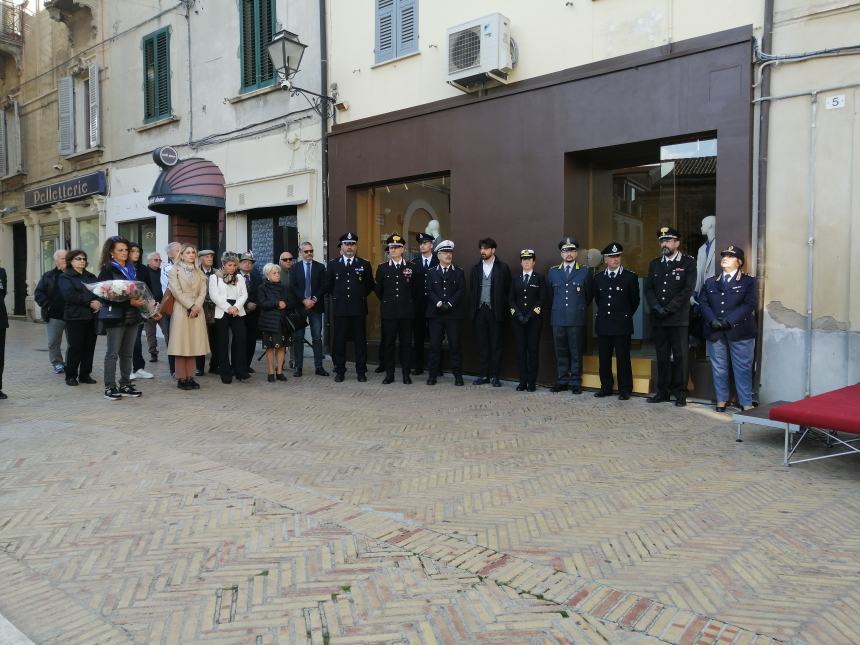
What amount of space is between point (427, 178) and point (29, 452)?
269 inches

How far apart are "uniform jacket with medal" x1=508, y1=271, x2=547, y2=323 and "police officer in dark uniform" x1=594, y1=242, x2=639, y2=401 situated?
0.73 m

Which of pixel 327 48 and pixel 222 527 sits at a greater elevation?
pixel 327 48

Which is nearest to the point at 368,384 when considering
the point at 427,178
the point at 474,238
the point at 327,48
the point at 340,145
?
the point at 474,238

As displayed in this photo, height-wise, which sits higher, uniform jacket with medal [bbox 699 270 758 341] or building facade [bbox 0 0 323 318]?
building facade [bbox 0 0 323 318]

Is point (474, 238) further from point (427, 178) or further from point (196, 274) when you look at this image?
point (196, 274)

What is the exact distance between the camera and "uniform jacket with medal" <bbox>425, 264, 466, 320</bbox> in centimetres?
896

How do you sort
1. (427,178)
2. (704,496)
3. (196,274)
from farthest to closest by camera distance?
(427,178), (196,274), (704,496)

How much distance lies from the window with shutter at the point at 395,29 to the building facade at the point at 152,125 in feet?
5.01

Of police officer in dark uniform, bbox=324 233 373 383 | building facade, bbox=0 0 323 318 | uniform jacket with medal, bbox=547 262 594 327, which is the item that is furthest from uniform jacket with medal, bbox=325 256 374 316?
uniform jacket with medal, bbox=547 262 594 327

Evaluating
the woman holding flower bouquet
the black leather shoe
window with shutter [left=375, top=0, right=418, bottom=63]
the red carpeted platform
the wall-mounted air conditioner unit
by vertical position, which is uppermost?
window with shutter [left=375, top=0, right=418, bottom=63]

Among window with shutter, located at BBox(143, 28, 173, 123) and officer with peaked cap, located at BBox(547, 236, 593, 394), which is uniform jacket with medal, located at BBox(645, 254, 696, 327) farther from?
window with shutter, located at BBox(143, 28, 173, 123)

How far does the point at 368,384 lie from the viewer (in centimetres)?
912

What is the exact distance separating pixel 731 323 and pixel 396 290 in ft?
14.1

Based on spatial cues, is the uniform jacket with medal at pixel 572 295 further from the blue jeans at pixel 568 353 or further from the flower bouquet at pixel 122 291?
the flower bouquet at pixel 122 291
